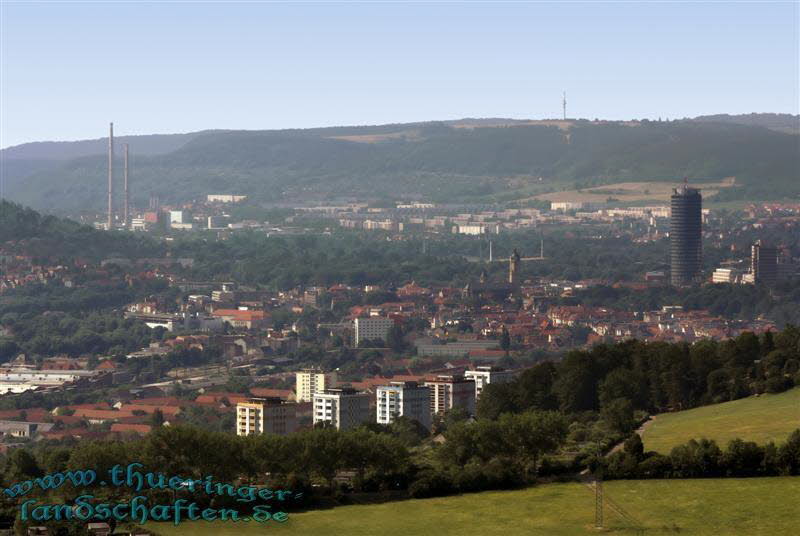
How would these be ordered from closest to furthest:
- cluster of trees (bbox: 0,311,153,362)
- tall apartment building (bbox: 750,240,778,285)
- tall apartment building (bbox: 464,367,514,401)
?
tall apartment building (bbox: 464,367,514,401), cluster of trees (bbox: 0,311,153,362), tall apartment building (bbox: 750,240,778,285)

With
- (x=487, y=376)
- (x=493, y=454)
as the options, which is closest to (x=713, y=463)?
(x=493, y=454)

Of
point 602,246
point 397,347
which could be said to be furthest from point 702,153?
point 397,347

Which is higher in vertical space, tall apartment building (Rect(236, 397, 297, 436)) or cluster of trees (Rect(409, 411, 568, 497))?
cluster of trees (Rect(409, 411, 568, 497))

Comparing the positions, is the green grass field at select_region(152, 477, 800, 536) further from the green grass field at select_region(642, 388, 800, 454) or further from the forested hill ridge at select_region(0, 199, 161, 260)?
the forested hill ridge at select_region(0, 199, 161, 260)

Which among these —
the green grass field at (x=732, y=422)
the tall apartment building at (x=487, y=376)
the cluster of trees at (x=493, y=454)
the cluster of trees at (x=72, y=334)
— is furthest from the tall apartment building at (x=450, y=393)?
the cluster of trees at (x=72, y=334)

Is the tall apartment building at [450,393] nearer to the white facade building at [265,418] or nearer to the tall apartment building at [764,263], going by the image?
the white facade building at [265,418]

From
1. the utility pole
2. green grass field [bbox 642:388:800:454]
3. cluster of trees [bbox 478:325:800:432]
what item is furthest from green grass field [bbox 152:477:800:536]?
cluster of trees [bbox 478:325:800:432]

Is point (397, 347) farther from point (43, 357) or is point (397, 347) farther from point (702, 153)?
point (702, 153)

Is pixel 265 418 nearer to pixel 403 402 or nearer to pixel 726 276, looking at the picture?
pixel 403 402
